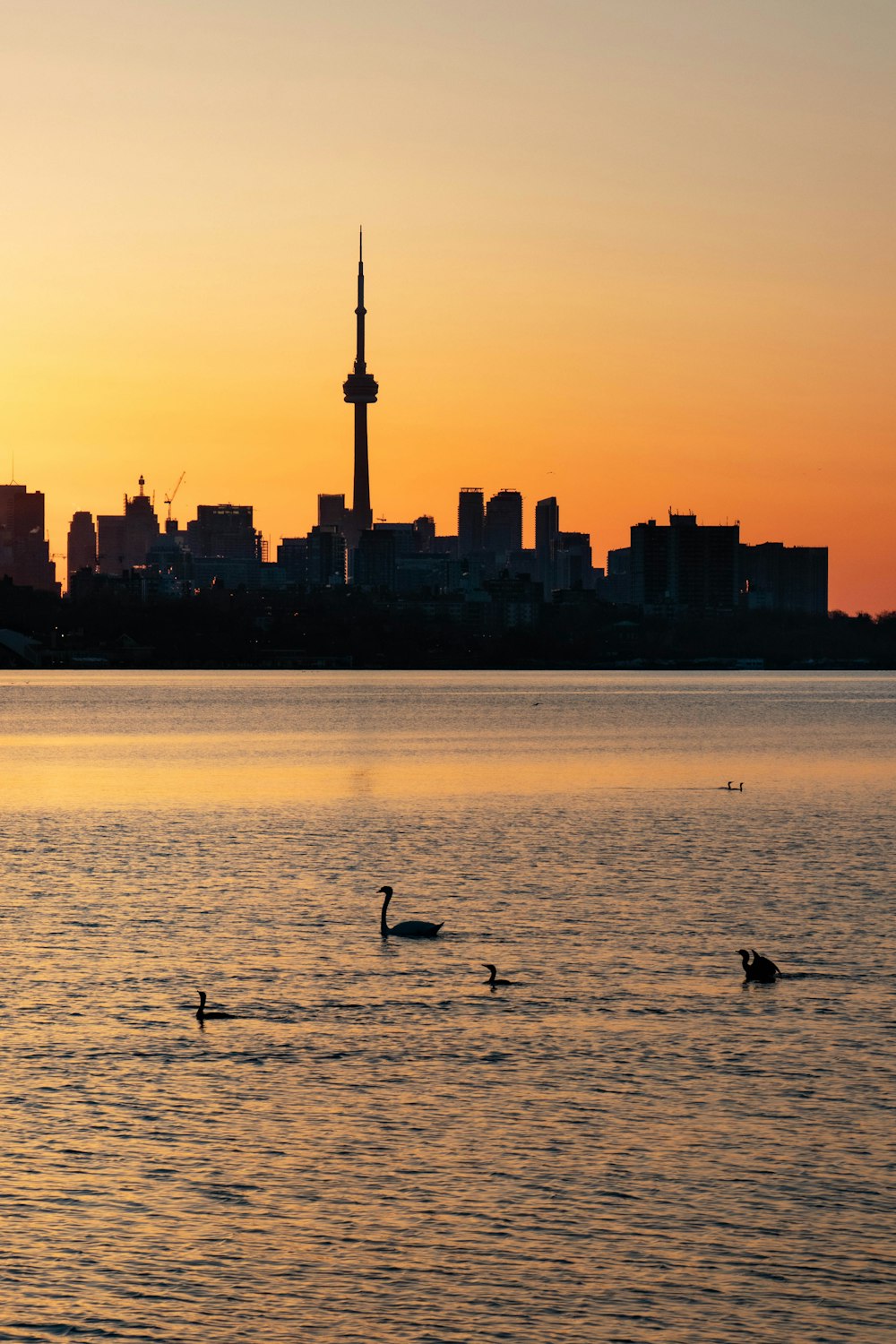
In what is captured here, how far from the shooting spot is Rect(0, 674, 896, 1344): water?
17.6m

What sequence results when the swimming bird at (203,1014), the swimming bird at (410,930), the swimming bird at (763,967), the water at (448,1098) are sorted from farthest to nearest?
the swimming bird at (410,930)
the swimming bird at (763,967)
the swimming bird at (203,1014)
the water at (448,1098)

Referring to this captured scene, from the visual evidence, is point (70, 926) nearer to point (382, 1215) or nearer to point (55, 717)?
point (382, 1215)

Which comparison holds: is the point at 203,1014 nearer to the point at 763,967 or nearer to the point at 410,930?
the point at 410,930

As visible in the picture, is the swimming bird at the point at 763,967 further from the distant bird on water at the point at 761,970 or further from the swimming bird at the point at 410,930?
the swimming bird at the point at 410,930

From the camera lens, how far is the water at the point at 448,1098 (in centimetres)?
1759

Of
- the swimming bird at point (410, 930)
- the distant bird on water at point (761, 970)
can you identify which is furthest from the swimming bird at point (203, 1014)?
the distant bird on water at point (761, 970)

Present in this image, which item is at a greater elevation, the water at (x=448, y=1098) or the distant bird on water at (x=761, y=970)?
the distant bird on water at (x=761, y=970)

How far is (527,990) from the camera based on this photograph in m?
32.4

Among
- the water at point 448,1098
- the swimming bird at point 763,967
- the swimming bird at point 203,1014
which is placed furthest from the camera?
the swimming bird at point 763,967

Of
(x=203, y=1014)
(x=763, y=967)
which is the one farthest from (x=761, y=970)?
(x=203, y=1014)

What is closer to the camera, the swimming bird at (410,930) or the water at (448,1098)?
the water at (448,1098)

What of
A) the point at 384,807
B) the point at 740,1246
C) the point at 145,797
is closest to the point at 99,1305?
the point at 740,1246

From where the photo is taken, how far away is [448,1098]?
974 inches

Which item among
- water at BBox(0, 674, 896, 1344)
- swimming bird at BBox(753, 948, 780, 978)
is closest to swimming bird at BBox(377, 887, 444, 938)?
water at BBox(0, 674, 896, 1344)
